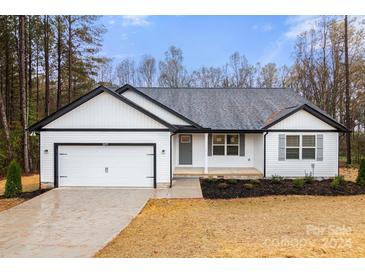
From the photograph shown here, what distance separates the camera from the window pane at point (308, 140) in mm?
13102

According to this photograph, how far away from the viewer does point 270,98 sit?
17188 mm

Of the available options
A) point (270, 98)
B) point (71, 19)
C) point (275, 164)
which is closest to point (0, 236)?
point (275, 164)

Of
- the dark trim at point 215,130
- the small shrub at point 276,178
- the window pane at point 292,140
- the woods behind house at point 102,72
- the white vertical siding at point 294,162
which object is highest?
the woods behind house at point 102,72

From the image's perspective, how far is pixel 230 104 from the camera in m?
16.6

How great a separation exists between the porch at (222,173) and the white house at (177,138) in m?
0.05

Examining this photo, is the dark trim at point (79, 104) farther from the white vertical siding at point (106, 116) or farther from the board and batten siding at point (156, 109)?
the board and batten siding at point (156, 109)

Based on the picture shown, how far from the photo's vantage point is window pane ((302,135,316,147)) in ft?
43.0

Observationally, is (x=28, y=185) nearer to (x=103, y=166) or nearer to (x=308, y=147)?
(x=103, y=166)

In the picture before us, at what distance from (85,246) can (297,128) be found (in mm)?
10992

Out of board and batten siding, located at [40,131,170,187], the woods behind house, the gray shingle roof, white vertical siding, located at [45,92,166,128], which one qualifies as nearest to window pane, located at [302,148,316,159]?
the gray shingle roof

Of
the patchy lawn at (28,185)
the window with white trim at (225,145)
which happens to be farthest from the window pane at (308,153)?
the patchy lawn at (28,185)

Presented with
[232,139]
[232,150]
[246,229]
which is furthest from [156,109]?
[246,229]

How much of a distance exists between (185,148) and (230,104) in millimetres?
4084
